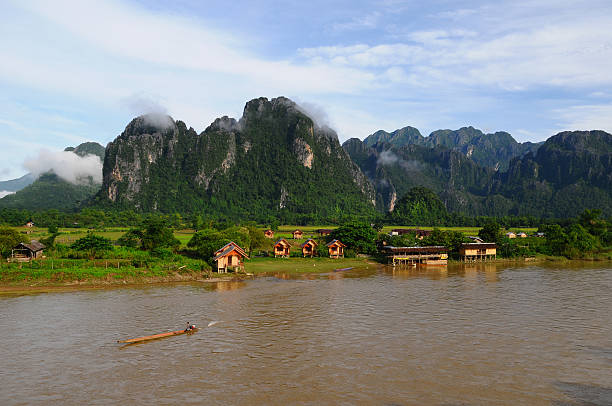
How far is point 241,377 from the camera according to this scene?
54.0 feet

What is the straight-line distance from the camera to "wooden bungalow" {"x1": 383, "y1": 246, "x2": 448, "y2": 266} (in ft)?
175

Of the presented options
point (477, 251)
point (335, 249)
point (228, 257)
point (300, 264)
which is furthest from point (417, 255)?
point (228, 257)

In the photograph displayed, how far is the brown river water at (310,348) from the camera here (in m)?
15.0

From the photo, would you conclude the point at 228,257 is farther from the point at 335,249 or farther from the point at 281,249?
the point at 335,249

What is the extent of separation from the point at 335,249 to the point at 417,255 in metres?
10.7

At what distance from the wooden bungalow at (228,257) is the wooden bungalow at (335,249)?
1530cm

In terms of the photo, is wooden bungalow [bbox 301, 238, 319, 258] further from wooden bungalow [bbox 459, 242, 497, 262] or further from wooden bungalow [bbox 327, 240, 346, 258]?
wooden bungalow [bbox 459, 242, 497, 262]

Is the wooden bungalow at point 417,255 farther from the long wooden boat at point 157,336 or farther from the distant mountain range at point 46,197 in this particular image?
the distant mountain range at point 46,197

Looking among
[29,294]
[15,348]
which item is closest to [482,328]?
[15,348]

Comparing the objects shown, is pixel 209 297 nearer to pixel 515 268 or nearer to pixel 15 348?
pixel 15 348

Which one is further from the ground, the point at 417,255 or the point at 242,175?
the point at 242,175

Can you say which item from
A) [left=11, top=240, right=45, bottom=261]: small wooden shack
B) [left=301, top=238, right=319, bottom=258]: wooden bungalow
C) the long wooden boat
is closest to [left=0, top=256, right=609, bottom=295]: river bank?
[left=301, top=238, right=319, bottom=258]: wooden bungalow

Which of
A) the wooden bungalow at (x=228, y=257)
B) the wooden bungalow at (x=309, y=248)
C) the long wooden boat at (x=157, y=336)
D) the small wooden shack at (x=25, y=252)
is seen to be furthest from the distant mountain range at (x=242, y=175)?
the long wooden boat at (x=157, y=336)

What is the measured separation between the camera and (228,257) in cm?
4234
